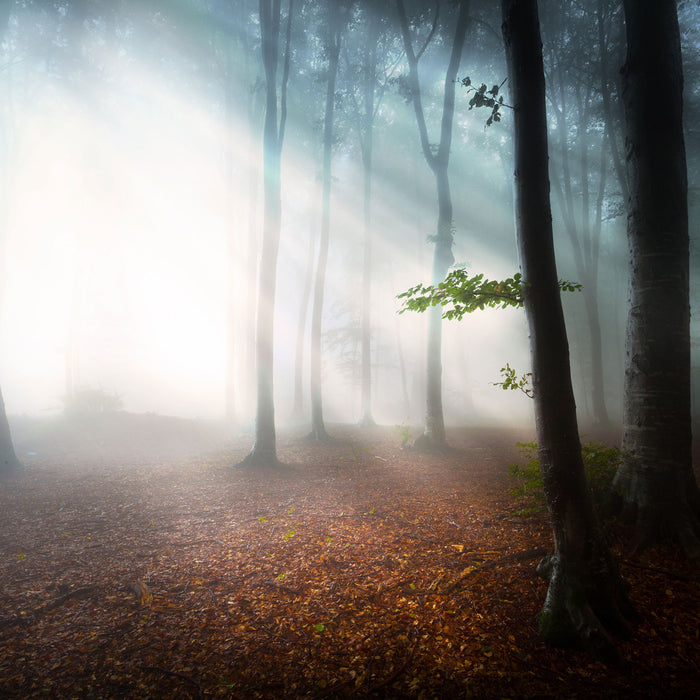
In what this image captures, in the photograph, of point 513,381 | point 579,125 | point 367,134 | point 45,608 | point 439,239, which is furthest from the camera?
point 579,125

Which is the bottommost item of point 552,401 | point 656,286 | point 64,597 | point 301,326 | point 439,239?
point 64,597

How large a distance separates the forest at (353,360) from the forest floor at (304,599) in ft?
0.10

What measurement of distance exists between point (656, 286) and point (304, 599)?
5.21 metres

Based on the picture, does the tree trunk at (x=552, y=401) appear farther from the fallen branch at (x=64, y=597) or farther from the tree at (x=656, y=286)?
the fallen branch at (x=64, y=597)

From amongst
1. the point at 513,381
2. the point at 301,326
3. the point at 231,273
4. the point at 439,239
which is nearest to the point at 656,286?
the point at 513,381

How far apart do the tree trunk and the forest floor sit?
0.79 ft

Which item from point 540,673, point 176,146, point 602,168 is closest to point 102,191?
point 176,146

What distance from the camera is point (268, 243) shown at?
9391 millimetres

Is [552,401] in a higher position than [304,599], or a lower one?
higher

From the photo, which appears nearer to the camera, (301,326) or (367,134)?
(367,134)

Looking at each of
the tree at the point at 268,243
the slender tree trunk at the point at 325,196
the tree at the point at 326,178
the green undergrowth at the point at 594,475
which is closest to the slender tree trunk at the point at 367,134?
the slender tree trunk at the point at 325,196

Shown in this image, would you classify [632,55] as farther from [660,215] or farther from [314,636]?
[314,636]

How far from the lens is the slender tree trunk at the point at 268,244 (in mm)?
8812

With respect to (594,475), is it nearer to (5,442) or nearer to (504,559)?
(504,559)
